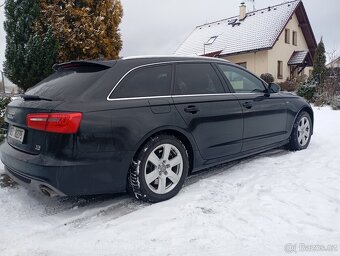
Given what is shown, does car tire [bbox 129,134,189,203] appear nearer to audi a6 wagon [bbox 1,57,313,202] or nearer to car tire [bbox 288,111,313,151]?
audi a6 wagon [bbox 1,57,313,202]

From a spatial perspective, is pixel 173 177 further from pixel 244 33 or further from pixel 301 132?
pixel 244 33

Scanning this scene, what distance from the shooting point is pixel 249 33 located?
25344 mm

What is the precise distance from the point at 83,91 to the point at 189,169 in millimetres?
1525

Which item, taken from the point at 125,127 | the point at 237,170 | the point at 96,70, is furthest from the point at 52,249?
the point at 237,170

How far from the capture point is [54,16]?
10.9 m

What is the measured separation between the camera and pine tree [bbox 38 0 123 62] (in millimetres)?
11039

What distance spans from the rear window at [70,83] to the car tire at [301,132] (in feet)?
11.4

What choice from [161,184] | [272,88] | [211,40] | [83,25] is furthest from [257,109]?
[211,40]

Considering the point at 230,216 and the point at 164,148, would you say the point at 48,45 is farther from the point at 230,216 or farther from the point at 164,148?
the point at 230,216

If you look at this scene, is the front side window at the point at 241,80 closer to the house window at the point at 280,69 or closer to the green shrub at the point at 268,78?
the green shrub at the point at 268,78

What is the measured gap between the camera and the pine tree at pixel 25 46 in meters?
9.72

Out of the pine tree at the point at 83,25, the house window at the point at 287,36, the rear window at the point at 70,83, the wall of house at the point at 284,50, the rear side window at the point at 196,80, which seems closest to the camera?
the rear window at the point at 70,83

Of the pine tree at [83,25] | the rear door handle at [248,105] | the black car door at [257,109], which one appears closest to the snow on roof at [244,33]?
the pine tree at [83,25]

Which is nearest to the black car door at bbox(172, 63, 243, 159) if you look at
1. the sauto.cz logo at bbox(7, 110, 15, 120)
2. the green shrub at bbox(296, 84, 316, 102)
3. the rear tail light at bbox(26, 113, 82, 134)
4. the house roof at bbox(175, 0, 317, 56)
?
the rear tail light at bbox(26, 113, 82, 134)
